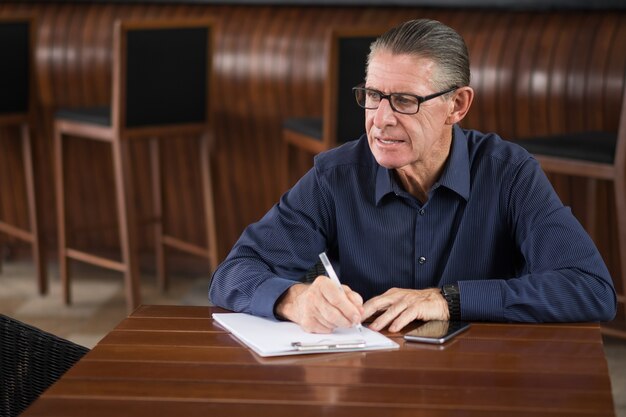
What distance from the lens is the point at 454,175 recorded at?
221cm

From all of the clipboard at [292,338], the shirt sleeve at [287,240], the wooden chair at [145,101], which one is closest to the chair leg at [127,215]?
the wooden chair at [145,101]

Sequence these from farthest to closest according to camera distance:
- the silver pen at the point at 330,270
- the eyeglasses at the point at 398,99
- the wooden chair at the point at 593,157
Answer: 1. the wooden chair at the point at 593,157
2. the eyeglasses at the point at 398,99
3. the silver pen at the point at 330,270

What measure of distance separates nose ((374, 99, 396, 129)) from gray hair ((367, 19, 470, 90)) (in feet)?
0.33

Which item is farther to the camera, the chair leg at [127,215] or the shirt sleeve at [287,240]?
the chair leg at [127,215]

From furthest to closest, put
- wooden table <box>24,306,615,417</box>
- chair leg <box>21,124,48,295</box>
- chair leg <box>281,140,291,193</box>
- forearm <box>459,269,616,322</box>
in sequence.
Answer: chair leg <box>21,124,48,295</box>, chair leg <box>281,140,291,193</box>, forearm <box>459,269,616,322</box>, wooden table <box>24,306,615,417</box>

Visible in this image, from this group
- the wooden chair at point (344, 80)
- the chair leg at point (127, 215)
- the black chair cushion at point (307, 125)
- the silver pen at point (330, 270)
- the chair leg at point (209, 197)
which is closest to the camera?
the silver pen at point (330, 270)

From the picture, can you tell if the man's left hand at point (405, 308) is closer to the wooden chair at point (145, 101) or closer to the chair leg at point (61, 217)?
the wooden chair at point (145, 101)

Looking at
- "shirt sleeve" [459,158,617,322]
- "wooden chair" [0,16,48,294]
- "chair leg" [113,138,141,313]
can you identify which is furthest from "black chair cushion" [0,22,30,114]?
"shirt sleeve" [459,158,617,322]

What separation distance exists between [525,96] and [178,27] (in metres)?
1.30

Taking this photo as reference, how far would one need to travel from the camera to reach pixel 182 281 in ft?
15.8

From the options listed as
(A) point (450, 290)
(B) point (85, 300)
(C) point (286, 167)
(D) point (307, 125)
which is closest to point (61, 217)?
(B) point (85, 300)

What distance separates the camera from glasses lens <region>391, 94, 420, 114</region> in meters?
2.09

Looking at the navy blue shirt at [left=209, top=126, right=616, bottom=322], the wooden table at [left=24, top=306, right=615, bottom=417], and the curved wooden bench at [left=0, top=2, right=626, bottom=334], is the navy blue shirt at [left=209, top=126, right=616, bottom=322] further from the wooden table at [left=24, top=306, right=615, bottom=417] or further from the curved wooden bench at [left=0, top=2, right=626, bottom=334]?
the curved wooden bench at [left=0, top=2, right=626, bottom=334]

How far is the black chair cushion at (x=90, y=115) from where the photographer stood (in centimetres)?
408
